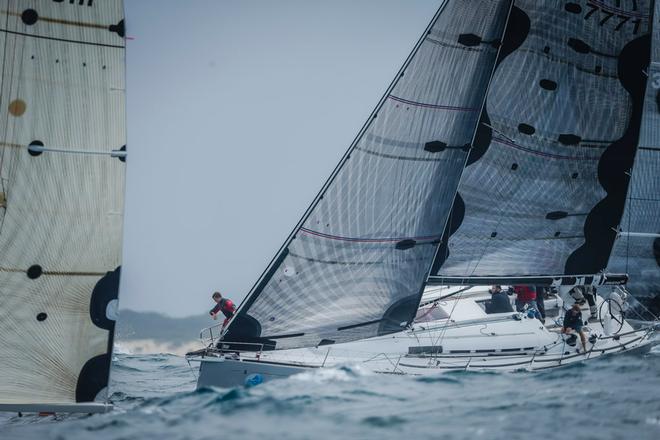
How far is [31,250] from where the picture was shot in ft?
32.3

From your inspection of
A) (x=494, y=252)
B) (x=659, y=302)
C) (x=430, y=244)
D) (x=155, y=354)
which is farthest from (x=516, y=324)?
(x=155, y=354)

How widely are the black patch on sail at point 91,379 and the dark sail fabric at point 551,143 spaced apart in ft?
23.5

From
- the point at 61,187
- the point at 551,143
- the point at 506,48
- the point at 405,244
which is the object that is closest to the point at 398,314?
the point at 405,244

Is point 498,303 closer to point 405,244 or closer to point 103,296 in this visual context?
point 405,244

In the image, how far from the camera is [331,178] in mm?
13469

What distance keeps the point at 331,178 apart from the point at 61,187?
5018 mm

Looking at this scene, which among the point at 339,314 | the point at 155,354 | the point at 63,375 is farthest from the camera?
the point at 155,354

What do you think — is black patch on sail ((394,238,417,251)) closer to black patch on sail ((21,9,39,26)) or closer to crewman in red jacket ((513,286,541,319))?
crewman in red jacket ((513,286,541,319))

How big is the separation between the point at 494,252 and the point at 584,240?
2.20 metres

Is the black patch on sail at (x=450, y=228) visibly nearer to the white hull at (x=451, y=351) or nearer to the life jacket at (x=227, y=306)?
the white hull at (x=451, y=351)

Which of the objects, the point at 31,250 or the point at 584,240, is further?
the point at 584,240

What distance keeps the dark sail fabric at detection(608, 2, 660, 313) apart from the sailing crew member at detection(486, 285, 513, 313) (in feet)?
10.8

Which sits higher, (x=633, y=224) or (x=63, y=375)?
(x=633, y=224)

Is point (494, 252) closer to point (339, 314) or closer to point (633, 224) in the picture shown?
point (339, 314)
